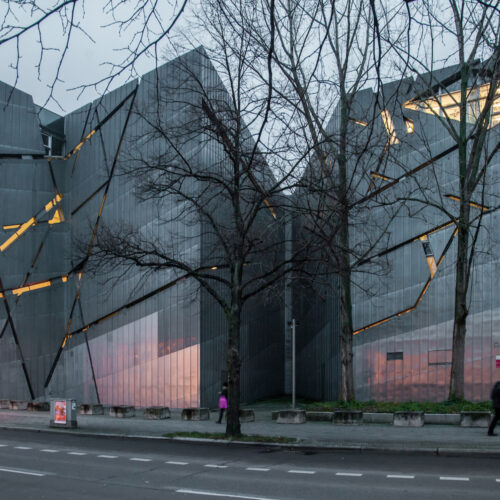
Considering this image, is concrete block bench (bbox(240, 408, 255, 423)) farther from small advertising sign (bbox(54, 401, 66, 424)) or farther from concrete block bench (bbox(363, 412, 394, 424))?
small advertising sign (bbox(54, 401, 66, 424))

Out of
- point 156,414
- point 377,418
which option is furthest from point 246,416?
point 377,418

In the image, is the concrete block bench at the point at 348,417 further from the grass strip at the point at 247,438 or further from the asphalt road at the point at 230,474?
the asphalt road at the point at 230,474

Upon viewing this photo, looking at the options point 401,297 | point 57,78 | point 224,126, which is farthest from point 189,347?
point 57,78

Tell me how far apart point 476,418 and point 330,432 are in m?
4.39

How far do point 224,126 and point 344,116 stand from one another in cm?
687

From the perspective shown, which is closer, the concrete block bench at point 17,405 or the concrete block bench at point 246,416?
the concrete block bench at point 246,416

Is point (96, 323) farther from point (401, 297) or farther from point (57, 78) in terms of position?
point (57, 78)

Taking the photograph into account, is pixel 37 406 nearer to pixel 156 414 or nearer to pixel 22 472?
pixel 156 414

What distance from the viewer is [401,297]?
100 feet

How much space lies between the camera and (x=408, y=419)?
20.5 metres

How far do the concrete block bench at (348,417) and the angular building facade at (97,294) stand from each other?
9653 millimetres

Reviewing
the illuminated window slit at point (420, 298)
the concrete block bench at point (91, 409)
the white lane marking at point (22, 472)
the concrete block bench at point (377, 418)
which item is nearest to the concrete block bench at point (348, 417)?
the concrete block bench at point (377, 418)

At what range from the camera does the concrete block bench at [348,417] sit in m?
21.3

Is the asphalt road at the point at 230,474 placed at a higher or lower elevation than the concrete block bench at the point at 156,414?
higher
